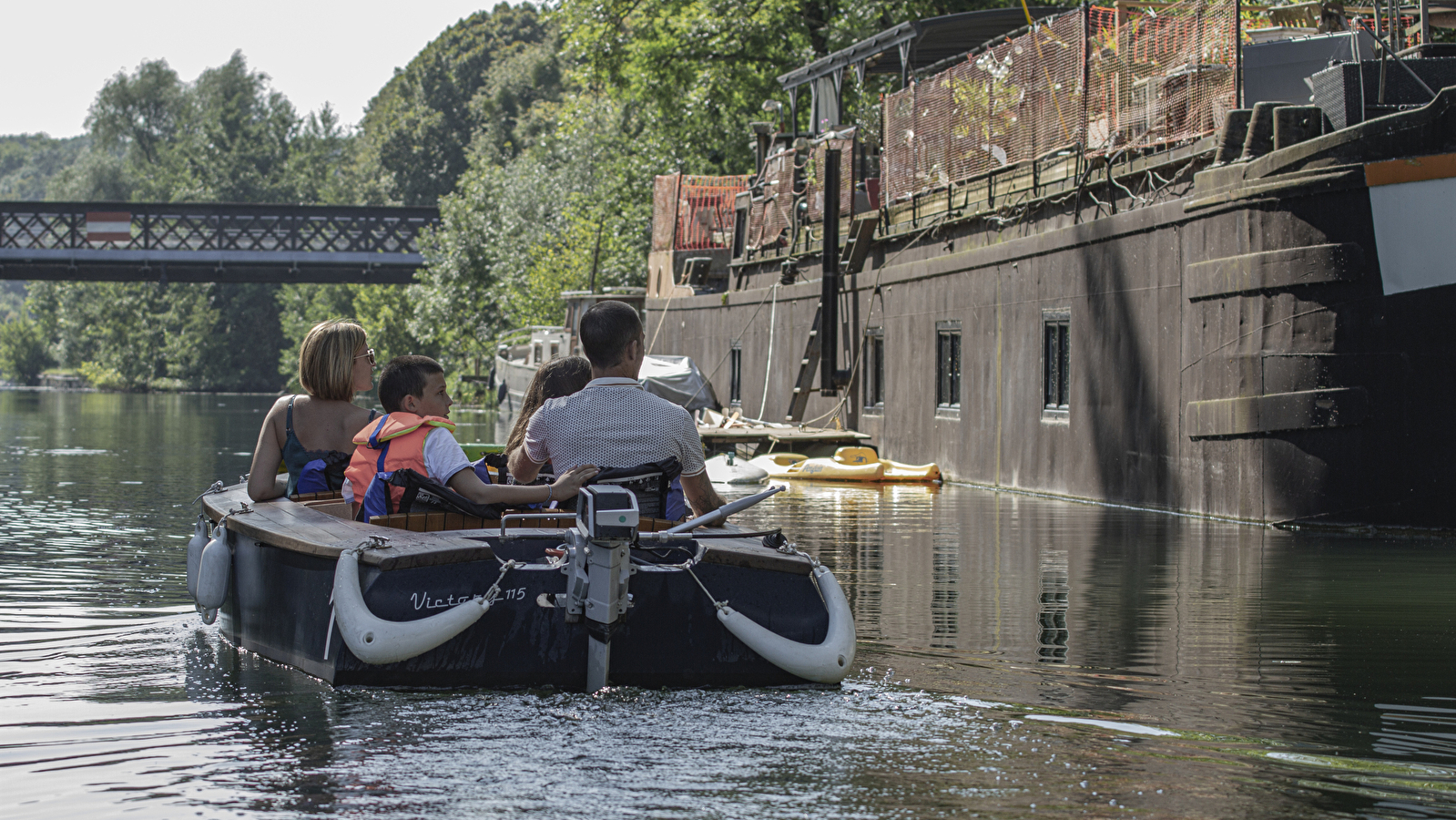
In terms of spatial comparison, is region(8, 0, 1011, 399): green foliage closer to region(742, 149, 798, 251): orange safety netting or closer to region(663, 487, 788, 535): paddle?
region(742, 149, 798, 251): orange safety netting

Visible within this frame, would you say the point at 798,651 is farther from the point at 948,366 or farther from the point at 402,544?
the point at 948,366

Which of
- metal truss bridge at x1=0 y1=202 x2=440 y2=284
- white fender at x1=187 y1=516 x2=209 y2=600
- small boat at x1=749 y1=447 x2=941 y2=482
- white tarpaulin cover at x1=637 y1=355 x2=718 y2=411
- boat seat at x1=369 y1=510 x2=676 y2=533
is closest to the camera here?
boat seat at x1=369 y1=510 x2=676 y2=533

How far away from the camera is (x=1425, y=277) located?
1348 cm

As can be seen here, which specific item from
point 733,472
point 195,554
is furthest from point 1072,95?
point 195,554

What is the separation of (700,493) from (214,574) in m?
2.65

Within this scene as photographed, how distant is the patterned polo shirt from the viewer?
22.2 ft

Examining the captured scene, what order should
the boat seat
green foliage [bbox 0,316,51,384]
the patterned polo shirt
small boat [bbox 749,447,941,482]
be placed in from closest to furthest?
the patterned polo shirt → the boat seat → small boat [bbox 749,447,941,482] → green foliage [bbox 0,316,51,384]

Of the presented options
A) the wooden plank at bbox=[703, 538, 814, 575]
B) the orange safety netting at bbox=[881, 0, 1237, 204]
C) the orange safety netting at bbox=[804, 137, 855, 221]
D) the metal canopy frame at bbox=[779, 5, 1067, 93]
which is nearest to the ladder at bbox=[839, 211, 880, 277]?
the orange safety netting at bbox=[881, 0, 1237, 204]

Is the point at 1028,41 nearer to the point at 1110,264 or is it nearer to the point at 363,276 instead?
the point at 1110,264

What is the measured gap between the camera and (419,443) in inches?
284

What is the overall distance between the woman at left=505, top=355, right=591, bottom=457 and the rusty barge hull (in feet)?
26.4

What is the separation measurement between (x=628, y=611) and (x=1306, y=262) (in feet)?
29.9

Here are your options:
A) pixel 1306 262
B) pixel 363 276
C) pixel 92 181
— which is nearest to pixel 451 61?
pixel 92 181

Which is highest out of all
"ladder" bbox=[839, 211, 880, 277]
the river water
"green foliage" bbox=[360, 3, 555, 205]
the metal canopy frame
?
"green foliage" bbox=[360, 3, 555, 205]
